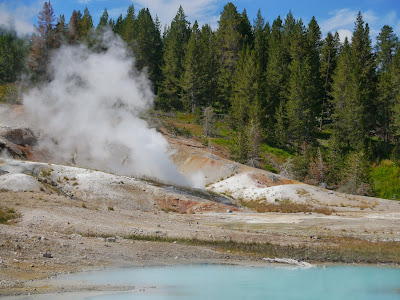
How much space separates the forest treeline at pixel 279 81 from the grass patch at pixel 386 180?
1806 millimetres

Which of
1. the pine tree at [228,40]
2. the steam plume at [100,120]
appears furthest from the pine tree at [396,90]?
the steam plume at [100,120]

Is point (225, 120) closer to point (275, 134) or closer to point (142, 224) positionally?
point (275, 134)

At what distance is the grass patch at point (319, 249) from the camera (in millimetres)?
22016

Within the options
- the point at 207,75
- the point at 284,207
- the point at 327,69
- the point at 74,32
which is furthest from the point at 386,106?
the point at 74,32

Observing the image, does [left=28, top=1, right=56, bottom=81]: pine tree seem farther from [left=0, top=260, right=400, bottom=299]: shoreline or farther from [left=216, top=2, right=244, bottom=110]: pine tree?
[left=0, top=260, right=400, bottom=299]: shoreline

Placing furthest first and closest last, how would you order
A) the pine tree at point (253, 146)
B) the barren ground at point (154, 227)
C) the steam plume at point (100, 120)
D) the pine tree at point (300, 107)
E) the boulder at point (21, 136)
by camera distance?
the pine tree at point (300, 107) → the pine tree at point (253, 146) → the boulder at point (21, 136) → the steam plume at point (100, 120) → the barren ground at point (154, 227)

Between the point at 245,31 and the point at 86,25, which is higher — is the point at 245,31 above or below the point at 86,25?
above

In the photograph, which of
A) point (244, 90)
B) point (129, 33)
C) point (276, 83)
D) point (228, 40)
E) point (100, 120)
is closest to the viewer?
point (100, 120)

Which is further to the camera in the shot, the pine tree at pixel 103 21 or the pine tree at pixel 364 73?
the pine tree at pixel 103 21

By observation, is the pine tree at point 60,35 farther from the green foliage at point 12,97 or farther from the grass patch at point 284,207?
the grass patch at point 284,207

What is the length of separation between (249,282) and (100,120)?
36366 mm

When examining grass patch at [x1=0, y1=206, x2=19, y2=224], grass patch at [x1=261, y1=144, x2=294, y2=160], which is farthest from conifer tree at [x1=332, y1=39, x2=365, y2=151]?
grass patch at [x1=0, y1=206, x2=19, y2=224]

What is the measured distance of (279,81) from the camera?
89438 millimetres

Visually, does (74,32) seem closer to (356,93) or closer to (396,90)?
(356,93)
